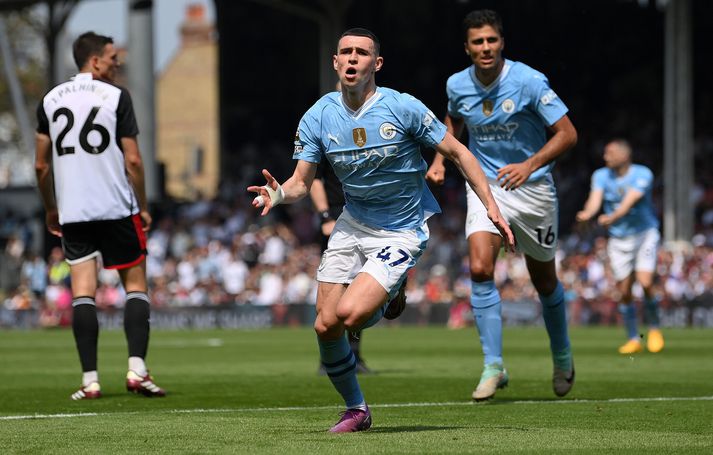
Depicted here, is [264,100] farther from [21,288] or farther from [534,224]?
[534,224]

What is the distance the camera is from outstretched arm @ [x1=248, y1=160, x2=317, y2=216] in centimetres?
713

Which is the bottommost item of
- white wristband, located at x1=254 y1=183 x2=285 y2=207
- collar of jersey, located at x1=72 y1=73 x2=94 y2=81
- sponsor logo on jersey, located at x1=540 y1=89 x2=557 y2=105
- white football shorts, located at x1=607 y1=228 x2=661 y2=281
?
white football shorts, located at x1=607 y1=228 x2=661 y2=281

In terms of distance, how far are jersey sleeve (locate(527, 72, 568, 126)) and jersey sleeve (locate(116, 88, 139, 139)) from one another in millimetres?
2782

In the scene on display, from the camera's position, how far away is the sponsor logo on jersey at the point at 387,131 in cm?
759

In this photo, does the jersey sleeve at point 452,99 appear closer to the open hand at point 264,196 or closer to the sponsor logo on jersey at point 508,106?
the sponsor logo on jersey at point 508,106

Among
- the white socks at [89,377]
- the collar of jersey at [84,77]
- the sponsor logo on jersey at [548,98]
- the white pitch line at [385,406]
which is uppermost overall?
the collar of jersey at [84,77]

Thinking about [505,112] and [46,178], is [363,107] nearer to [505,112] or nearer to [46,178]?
[505,112]

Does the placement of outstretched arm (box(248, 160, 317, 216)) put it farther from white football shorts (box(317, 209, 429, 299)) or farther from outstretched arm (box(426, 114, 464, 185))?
outstretched arm (box(426, 114, 464, 185))

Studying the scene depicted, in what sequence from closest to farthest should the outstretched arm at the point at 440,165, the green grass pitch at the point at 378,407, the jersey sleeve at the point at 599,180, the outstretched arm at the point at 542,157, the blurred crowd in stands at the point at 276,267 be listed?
the green grass pitch at the point at 378,407 → the outstretched arm at the point at 542,157 → the outstretched arm at the point at 440,165 → the jersey sleeve at the point at 599,180 → the blurred crowd in stands at the point at 276,267

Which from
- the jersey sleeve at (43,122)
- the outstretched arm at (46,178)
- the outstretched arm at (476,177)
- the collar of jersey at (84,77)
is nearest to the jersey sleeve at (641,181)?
the outstretched arm at (46,178)

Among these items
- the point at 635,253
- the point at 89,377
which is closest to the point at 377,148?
the point at 89,377

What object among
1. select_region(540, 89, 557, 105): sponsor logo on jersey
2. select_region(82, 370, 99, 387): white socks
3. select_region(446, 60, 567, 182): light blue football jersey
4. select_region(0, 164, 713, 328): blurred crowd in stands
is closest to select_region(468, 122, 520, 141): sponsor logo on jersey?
select_region(446, 60, 567, 182): light blue football jersey

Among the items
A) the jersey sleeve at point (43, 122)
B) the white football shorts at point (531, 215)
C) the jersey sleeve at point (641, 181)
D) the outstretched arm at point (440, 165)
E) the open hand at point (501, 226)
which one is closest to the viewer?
the open hand at point (501, 226)

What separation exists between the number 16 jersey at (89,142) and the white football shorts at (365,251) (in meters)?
2.65
